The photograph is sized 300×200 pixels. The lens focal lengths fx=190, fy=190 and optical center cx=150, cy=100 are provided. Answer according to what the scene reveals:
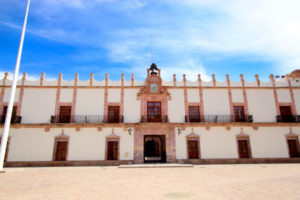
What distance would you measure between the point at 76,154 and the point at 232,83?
15.7 m

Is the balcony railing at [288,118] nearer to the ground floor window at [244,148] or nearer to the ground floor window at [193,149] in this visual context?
the ground floor window at [244,148]

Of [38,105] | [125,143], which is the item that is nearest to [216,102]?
[125,143]

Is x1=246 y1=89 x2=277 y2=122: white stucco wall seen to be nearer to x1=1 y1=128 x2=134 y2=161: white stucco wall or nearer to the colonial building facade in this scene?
the colonial building facade

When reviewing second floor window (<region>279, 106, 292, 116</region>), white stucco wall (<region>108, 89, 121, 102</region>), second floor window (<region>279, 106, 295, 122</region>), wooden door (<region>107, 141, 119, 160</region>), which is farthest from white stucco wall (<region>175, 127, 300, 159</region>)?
white stucco wall (<region>108, 89, 121, 102</region>)

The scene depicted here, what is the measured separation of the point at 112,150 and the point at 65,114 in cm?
538

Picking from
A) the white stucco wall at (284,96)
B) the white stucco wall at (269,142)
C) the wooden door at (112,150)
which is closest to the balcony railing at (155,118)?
the wooden door at (112,150)

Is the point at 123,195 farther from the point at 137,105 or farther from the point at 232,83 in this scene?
the point at 232,83

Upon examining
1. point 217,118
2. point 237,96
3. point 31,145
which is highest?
point 237,96

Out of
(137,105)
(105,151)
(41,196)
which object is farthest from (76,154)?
(41,196)

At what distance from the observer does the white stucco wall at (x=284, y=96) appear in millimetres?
18203

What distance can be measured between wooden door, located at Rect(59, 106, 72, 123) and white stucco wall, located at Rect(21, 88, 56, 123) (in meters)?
0.75

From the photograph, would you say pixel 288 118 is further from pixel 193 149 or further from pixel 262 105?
pixel 193 149

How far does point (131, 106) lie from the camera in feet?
56.7

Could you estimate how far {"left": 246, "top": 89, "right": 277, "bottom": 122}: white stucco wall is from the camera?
17578 mm
